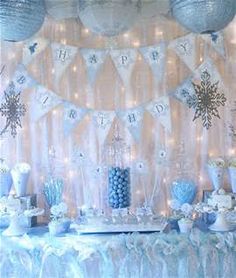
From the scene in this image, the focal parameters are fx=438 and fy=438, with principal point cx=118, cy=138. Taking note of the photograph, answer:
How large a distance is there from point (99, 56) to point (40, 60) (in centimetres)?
36

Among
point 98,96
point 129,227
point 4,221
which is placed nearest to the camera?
point 129,227

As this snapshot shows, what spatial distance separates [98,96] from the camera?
255cm

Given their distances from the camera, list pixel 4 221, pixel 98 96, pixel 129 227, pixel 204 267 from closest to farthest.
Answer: pixel 204 267
pixel 129 227
pixel 4 221
pixel 98 96

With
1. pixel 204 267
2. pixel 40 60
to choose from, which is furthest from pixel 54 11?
pixel 204 267

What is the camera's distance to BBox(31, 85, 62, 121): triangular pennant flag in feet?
8.36

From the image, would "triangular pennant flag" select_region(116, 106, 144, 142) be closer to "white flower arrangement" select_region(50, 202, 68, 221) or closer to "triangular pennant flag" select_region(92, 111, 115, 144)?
"triangular pennant flag" select_region(92, 111, 115, 144)

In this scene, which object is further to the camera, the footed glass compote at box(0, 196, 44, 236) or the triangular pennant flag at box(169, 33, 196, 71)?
the triangular pennant flag at box(169, 33, 196, 71)

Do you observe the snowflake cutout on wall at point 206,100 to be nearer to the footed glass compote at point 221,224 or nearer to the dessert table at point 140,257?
the footed glass compote at point 221,224

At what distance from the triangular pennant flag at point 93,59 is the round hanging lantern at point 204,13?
704mm

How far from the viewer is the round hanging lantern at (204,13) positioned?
70.6 inches

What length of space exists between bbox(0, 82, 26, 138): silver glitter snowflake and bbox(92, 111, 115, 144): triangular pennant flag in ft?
1.42

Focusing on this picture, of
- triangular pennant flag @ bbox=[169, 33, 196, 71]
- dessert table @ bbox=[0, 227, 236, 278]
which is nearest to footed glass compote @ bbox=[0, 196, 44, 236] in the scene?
dessert table @ bbox=[0, 227, 236, 278]

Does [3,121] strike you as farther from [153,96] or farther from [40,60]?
[153,96]

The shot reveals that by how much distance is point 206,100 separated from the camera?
2490 millimetres
